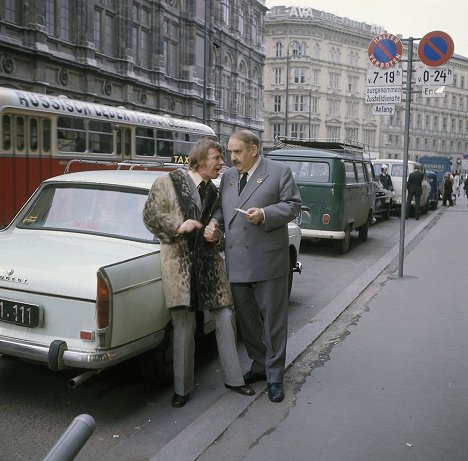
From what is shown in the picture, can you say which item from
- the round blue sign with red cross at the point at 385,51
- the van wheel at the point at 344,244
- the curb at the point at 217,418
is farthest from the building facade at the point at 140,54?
the curb at the point at 217,418

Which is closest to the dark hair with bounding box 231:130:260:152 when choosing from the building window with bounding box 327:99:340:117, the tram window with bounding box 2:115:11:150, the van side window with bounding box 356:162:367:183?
the van side window with bounding box 356:162:367:183

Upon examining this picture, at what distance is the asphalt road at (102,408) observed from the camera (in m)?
3.82

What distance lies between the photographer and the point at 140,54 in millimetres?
35281

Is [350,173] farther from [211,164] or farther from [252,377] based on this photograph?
[211,164]

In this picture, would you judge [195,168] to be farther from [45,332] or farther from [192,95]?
[192,95]

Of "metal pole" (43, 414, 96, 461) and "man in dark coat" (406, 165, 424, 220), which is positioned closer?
"metal pole" (43, 414, 96, 461)

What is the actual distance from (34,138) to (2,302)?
10.9 meters

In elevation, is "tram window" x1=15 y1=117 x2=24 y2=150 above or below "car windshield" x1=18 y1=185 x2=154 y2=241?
above

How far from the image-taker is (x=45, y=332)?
411cm

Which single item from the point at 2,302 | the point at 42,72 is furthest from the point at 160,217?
the point at 42,72

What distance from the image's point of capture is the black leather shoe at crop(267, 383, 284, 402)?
4.51 m

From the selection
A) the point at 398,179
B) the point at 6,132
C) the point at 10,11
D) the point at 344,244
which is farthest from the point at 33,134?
the point at 398,179

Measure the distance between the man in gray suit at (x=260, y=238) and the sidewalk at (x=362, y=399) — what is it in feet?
1.45

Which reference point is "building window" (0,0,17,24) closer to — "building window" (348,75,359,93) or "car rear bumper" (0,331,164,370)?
"car rear bumper" (0,331,164,370)
